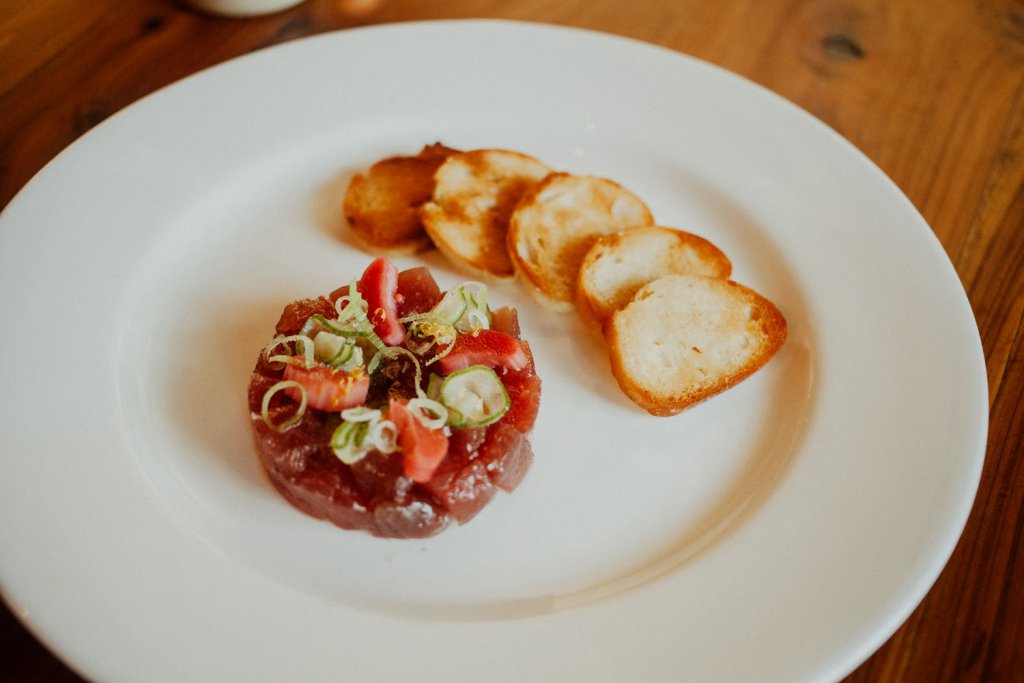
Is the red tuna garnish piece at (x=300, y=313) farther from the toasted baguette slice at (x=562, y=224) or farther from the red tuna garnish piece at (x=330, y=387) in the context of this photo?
the toasted baguette slice at (x=562, y=224)

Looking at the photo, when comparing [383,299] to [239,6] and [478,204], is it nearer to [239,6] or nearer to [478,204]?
[478,204]

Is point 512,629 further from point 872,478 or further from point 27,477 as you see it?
point 27,477

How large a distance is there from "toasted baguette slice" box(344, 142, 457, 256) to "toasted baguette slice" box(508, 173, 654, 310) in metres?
0.40

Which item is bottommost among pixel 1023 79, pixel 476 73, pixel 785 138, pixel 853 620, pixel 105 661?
pixel 105 661

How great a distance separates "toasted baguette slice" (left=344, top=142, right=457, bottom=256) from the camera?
9.78 feet

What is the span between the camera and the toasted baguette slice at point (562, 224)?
9.35 feet

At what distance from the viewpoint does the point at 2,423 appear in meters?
2.24

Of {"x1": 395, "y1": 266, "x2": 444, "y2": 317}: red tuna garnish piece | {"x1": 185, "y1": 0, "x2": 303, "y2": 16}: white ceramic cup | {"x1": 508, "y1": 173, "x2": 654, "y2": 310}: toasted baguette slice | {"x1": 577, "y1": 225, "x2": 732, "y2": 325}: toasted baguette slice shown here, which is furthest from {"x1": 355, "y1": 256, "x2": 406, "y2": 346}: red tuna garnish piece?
{"x1": 185, "y1": 0, "x2": 303, "y2": 16}: white ceramic cup

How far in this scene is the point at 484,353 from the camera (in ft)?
7.79

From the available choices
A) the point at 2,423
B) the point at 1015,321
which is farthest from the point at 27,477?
the point at 1015,321

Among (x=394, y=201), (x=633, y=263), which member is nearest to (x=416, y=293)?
(x=394, y=201)

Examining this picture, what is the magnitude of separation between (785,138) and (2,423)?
2.90 metres

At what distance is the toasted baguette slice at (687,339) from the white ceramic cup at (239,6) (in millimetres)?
2252

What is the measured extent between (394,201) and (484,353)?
38.4 inches
